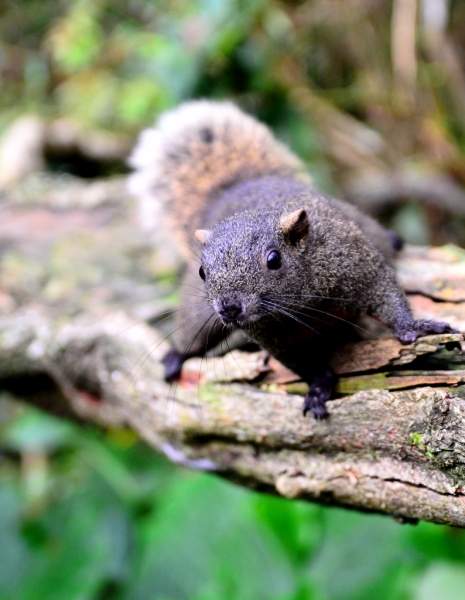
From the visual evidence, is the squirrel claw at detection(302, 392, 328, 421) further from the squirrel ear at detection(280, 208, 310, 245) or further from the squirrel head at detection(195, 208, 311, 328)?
the squirrel ear at detection(280, 208, 310, 245)

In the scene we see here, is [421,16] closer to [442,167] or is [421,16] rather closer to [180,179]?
[442,167]

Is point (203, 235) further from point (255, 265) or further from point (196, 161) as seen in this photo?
point (196, 161)

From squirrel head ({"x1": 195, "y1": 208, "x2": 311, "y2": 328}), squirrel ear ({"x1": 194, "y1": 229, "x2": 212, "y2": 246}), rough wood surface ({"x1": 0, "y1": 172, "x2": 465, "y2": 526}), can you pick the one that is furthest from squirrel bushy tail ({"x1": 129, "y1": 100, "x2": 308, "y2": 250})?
squirrel head ({"x1": 195, "y1": 208, "x2": 311, "y2": 328})

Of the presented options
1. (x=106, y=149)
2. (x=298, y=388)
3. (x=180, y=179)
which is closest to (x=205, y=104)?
(x=180, y=179)

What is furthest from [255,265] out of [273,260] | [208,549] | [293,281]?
[208,549]

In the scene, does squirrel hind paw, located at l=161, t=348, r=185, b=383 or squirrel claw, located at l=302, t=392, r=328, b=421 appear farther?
squirrel hind paw, located at l=161, t=348, r=185, b=383

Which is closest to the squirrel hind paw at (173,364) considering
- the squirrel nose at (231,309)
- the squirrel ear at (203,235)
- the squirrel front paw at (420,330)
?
the squirrel ear at (203,235)
